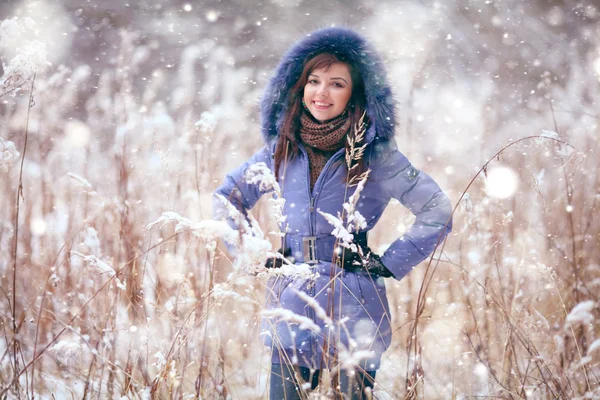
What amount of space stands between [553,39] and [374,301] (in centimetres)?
418

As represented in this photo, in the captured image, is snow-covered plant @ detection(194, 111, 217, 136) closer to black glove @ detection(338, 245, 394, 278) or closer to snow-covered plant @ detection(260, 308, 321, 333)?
black glove @ detection(338, 245, 394, 278)

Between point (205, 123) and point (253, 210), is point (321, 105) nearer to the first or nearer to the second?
point (205, 123)

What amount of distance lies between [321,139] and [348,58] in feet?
0.80

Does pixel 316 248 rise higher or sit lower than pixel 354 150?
lower

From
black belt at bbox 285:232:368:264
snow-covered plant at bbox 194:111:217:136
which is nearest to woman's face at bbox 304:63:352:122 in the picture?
black belt at bbox 285:232:368:264

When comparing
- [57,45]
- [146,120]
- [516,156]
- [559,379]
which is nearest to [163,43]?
[57,45]

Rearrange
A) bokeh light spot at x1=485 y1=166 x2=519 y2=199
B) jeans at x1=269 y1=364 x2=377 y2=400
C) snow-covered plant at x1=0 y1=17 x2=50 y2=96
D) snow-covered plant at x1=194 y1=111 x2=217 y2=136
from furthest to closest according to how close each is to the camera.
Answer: bokeh light spot at x1=485 y1=166 x2=519 y2=199
snow-covered plant at x1=194 y1=111 x2=217 y2=136
jeans at x1=269 y1=364 x2=377 y2=400
snow-covered plant at x1=0 y1=17 x2=50 y2=96

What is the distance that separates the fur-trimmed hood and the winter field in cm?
14

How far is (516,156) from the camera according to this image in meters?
2.27

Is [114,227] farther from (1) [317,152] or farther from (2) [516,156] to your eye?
(2) [516,156]

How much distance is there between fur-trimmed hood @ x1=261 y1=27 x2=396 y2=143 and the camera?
1294 mm

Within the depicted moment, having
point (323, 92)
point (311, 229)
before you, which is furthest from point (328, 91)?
point (311, 229)

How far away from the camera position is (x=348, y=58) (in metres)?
1.33

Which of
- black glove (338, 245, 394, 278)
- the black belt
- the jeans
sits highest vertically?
the black belt
